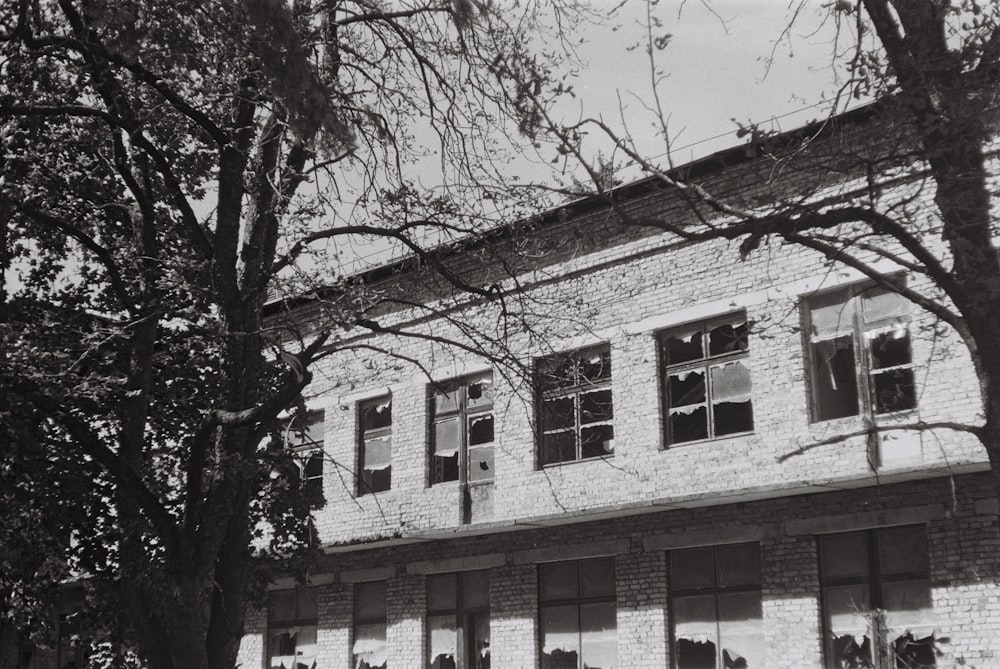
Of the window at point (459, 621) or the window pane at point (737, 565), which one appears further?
the window at point (459, 621)

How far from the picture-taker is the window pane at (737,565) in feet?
54.0

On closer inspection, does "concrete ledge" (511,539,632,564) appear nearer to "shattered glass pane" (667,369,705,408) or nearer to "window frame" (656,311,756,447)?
"window frame" (656,311,756,447)

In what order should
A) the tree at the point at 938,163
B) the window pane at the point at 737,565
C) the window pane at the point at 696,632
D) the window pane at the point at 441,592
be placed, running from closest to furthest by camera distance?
the tree at the point at 938,163, the window pane at the point at 737,565, the window pane at the point at 696,632, the window pane at the point at 441,592

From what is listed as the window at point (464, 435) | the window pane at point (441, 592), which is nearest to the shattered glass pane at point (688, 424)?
the window at point (464, 435)

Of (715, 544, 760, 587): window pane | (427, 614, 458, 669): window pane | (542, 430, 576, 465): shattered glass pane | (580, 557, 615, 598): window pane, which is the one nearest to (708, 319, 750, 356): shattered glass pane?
(715, 544, 760, 587): window pane

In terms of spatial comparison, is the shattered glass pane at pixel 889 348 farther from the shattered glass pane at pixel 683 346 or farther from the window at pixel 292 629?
the window at pixel 292 629

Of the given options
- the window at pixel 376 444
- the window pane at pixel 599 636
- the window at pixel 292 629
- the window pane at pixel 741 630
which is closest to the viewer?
the window pane at pixel 741 630

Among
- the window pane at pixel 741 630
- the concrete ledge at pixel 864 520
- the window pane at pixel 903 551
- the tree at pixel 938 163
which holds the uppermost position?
the tree at pixel 938 163

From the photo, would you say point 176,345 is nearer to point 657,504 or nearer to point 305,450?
point 657,504

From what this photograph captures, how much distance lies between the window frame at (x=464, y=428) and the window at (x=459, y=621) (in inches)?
62.9

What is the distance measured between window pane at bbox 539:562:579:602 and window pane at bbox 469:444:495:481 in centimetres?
192

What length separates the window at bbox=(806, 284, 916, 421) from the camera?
50.4 feet

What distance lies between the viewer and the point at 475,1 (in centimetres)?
1036

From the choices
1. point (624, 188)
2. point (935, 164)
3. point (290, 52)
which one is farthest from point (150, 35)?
point (624, 188)
